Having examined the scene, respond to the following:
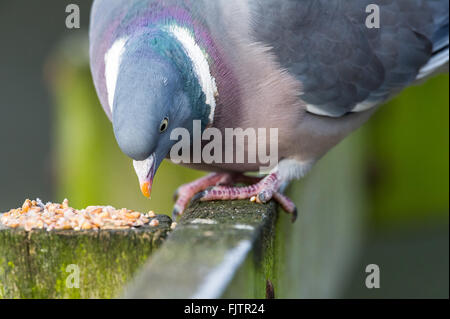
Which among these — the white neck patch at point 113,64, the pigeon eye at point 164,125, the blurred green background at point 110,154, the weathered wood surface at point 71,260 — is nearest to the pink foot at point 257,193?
the pigeon eye at point 164,125

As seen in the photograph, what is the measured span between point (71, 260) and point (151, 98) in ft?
2.37

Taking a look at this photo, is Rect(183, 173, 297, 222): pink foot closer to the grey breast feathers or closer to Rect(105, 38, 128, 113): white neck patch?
the grey breast feathers

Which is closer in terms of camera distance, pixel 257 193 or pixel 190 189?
pixel 257 193

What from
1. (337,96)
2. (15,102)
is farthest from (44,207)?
(15,102)

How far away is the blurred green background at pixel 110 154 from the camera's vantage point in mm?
5672

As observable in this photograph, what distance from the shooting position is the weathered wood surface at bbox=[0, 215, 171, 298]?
2.29 m

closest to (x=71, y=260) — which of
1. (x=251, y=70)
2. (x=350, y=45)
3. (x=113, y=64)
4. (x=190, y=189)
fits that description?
(x=113, y=64)

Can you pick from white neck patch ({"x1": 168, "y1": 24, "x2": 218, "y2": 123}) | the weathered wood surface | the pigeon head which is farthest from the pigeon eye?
the weathered wood surface

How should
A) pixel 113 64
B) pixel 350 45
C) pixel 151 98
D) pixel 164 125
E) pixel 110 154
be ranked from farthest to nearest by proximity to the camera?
pixel 110 154 → pixel 350 45 → pixel 113 64 → pixel 164 125 → pixel 151 98

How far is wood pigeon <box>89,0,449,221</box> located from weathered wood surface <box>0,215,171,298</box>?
50cm

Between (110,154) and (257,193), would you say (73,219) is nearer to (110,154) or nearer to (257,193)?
(257,193)

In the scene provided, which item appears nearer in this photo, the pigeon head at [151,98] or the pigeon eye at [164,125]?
the pigeon head at [151,98]

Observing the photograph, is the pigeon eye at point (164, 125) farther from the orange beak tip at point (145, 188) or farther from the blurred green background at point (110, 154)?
the blurred green background at point (110, 154)

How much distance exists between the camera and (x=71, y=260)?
7.58 ft
